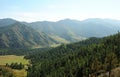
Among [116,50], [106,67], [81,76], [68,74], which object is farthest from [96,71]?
[116,50]

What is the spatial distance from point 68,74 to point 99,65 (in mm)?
29645

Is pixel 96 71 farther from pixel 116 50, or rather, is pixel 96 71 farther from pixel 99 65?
pixel 116 50

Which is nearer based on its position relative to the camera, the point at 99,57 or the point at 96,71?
the point at 96,71

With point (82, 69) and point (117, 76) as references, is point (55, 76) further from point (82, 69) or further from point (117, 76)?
point (117, 76)

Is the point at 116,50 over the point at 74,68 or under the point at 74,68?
over

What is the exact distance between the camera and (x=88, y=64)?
183375 millimetres

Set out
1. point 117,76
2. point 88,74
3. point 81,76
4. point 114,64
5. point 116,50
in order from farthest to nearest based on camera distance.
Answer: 1. point 116,50
2. point 81,76
3. point 88,74
4. point 114,64
5. point 117,76

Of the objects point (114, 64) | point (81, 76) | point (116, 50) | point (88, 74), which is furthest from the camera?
point (116, 50)

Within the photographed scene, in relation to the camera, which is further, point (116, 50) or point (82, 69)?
point (116, 50)

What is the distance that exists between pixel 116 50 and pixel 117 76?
80.5m

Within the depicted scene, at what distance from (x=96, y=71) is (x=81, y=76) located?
23.9m

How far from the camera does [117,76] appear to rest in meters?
121

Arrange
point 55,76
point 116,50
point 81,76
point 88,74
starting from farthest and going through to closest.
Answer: point 116,50 < point 55,76 < point 81,76 < point 88,74

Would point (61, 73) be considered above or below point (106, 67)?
below
